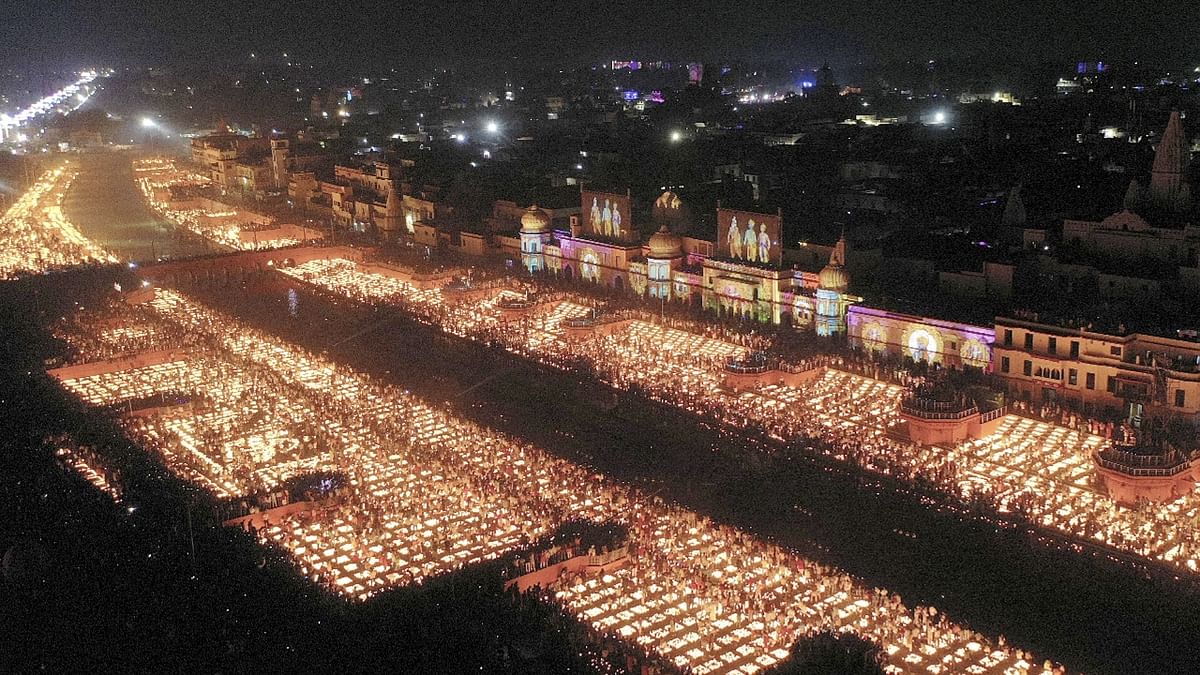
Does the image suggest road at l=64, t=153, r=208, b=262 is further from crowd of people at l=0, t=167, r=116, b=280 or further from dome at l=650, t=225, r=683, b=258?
dome at l=650, t=225, r=683, b=258

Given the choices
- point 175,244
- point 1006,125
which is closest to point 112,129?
point 175,244

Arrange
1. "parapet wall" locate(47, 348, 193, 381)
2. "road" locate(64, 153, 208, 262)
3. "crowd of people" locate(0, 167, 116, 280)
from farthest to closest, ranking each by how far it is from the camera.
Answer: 1. "road" locate(64, 153, 208, 262)
2. "crowd of people" locate(0, 167, 116, 280)
3. "parapet wall" locate(47, 348, 193, 381)

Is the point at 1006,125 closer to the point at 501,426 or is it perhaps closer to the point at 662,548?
the point at 501,426

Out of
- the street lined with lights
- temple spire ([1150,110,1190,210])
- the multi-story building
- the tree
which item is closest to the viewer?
the tree

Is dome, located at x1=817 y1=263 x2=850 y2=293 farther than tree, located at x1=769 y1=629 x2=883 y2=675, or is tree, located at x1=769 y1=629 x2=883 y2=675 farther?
dome, located at x1=817 y1=263 x2=850 y2=293

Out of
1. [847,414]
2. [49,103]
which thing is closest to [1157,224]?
[847,414]

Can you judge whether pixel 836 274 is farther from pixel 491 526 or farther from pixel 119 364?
pixel 119 364

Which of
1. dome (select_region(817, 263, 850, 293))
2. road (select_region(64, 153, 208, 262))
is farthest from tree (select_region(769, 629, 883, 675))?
road (select_region(64, 153, 208, 262))
